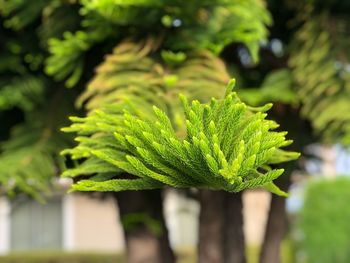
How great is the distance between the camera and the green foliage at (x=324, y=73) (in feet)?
15.8

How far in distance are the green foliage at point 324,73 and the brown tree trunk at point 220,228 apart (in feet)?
3.88

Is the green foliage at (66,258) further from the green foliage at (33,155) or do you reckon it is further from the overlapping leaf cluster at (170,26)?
the overlapping leaf cluster at (170,26)

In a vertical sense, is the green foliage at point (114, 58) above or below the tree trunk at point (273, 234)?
above

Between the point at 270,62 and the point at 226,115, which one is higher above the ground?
the point at 270,62

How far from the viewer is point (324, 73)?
495 cm

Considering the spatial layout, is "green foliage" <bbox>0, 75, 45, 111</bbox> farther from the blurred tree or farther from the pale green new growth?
the pale green new growth

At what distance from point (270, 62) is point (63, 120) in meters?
2.13

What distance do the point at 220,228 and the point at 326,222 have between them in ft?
22.3

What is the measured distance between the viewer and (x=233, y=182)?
2.33m

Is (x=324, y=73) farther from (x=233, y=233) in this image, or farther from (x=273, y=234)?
(x=273, y=234)

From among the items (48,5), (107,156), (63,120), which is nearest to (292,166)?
(63,120)

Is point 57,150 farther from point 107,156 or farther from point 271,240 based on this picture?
point 271,240

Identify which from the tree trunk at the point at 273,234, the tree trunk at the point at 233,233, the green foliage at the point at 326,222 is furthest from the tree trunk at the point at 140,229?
the green foliage at the point at 326,222

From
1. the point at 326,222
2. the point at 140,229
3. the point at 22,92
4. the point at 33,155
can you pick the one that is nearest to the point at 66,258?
the point at 326,222
